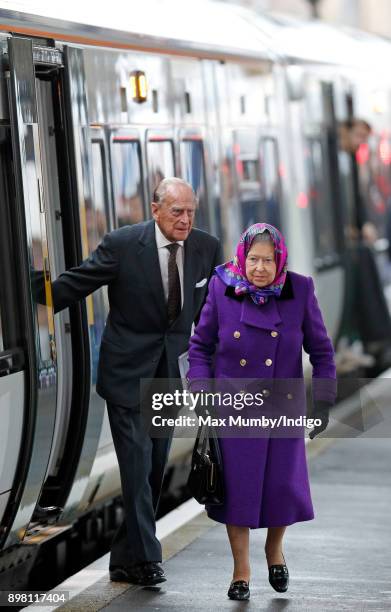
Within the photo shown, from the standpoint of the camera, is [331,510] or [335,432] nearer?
[331,510]

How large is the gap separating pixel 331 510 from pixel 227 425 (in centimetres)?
229

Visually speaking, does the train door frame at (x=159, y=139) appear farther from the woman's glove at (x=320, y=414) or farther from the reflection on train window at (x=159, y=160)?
the woman's glove at (x=320, y=414)

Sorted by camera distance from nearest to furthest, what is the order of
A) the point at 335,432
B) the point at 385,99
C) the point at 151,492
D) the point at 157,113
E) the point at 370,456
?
the point at 151,492 < the point at 157,113 < the point at 370,456 < the point at 335,432 < the point at 385,99

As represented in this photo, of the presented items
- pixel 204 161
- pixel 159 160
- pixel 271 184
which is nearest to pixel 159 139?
pixel 159 160

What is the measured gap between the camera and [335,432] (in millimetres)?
11500

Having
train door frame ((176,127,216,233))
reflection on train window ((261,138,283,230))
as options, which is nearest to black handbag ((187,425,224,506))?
train door frame ((176,127,216,233))

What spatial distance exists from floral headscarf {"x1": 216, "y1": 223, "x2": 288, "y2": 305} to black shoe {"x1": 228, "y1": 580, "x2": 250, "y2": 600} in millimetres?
1189

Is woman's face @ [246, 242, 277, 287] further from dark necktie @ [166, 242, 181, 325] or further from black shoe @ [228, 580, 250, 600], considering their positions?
black shoe @ [228, 580, 250, 600]

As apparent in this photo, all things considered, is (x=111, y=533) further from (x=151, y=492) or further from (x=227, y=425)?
(x=227, y=425)

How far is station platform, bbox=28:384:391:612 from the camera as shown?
21.0 feet

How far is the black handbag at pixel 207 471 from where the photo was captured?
6172 millimetres

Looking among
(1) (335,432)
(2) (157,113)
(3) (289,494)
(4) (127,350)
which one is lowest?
(1) (335,432)

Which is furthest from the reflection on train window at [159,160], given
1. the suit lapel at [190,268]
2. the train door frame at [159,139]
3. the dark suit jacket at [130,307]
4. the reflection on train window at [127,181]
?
the dark suit jacket at [130,307]

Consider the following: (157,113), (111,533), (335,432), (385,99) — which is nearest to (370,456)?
(335,432)
